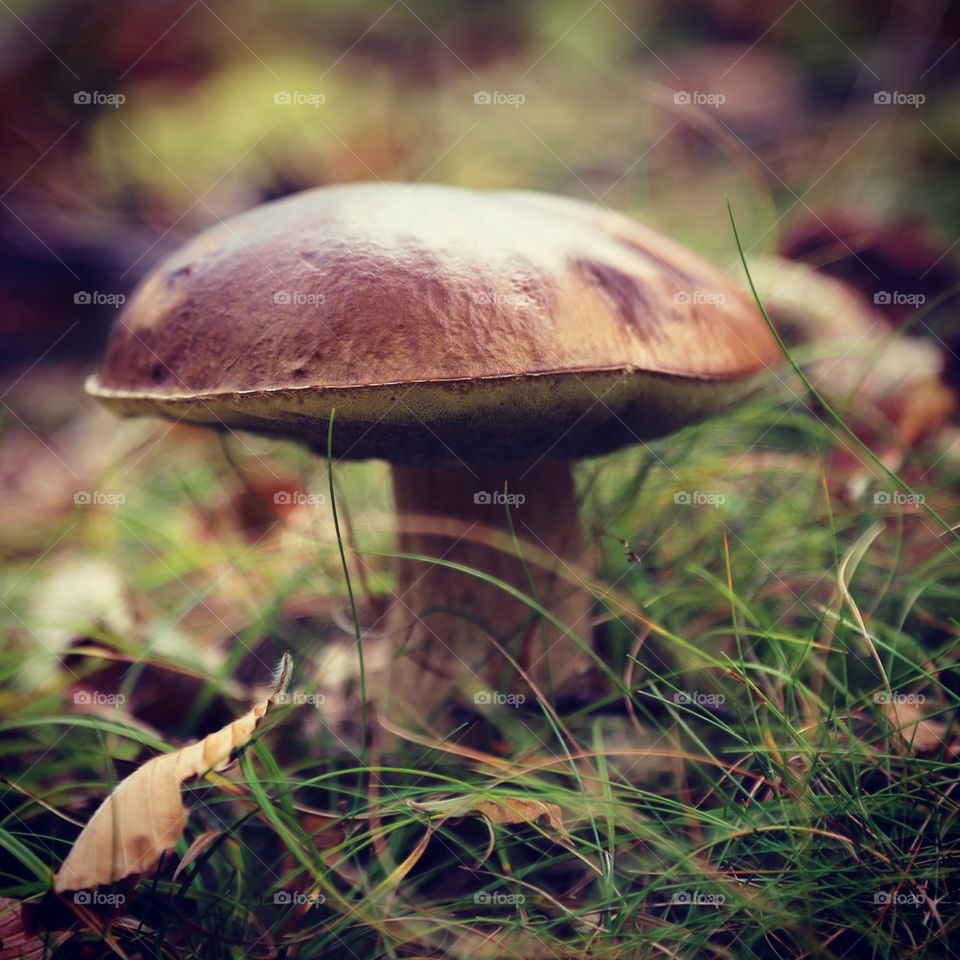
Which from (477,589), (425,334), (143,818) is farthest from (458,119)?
(143,818)

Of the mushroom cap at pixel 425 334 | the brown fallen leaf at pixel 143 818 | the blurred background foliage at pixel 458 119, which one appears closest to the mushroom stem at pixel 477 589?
the mushroom cap at pixel 425 334

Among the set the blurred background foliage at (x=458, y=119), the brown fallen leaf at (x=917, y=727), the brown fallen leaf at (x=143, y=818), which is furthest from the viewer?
the blurred background foliage at (x=458, y=119)

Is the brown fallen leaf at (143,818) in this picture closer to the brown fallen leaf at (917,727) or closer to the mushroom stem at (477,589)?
the mushroom stem at (477,589)

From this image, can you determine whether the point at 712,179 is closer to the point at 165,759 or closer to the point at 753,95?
the point at 753,95

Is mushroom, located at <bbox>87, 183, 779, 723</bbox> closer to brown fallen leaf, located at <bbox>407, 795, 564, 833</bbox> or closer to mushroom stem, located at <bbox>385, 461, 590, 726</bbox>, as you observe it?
mushroom stem, located at <bbox>385, 461, 590, 726</bbox>

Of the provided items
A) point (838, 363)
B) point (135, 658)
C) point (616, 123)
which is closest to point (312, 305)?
point (135, 658)

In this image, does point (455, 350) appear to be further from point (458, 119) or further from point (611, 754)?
point (458, 119)
